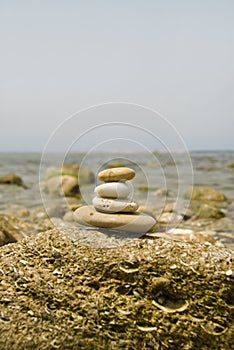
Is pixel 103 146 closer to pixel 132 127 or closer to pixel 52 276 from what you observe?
pixel 132 127

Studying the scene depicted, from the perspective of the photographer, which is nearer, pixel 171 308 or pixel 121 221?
pixel 171 308

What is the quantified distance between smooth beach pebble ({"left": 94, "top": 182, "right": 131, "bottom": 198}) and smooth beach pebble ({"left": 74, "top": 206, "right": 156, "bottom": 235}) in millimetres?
200

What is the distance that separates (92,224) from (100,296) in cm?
76

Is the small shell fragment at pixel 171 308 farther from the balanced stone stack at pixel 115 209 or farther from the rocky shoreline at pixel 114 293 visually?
the balanced stone stack at pixel 115 209

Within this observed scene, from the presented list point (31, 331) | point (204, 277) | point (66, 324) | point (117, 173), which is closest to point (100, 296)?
point (66, 324)

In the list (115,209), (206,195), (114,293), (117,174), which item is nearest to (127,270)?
(114,293)

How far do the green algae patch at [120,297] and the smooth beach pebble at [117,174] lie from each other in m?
0.65

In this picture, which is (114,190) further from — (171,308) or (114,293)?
(171,308)

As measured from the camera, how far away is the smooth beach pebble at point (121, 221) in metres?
3.84

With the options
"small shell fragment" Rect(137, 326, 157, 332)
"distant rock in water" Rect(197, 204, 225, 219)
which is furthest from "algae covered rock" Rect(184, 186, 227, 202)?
"small shell fragment" Rect(137, 326, 157, 332)

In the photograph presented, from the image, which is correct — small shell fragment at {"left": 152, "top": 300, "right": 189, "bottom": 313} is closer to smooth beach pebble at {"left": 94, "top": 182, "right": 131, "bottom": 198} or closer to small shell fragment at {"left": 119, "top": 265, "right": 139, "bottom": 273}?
small shell fragment at {"left": 119, "top": 265, "right": 139, "bottom": 273}

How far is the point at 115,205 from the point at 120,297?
2.96 ft

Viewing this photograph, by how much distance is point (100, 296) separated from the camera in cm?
342

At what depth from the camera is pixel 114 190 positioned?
3951 millimetres
